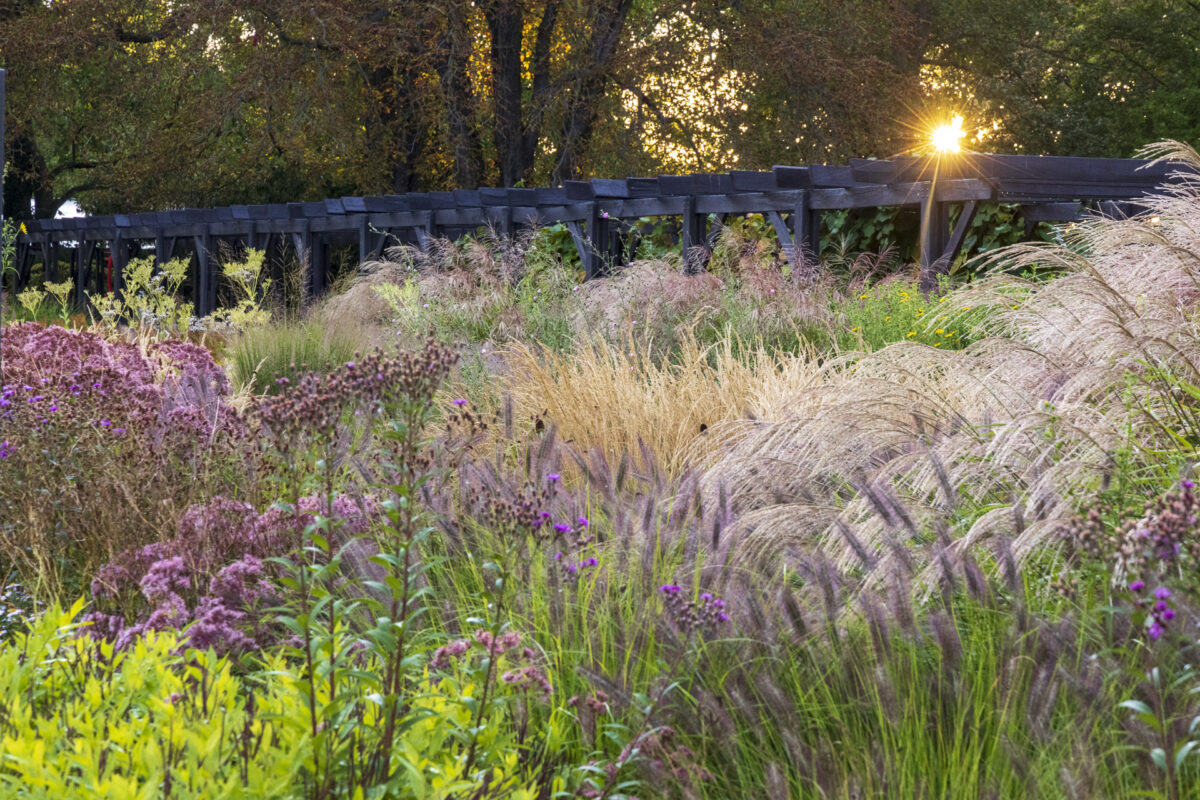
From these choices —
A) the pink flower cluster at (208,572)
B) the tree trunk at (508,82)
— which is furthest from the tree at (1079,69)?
the pink flower cluster at (208,572)

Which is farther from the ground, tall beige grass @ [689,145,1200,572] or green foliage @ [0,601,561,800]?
tall beige grass @ [689,145,1200,572]

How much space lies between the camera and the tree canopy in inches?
926

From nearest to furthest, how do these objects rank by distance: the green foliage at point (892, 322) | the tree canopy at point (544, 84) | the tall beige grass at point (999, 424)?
the tall beige grass at point (999, 424) → the green foliage at point (892, 322) → the tree canopy at point (544, 84)

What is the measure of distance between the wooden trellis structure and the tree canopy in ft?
6.92

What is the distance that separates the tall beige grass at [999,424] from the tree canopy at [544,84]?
18.8 m

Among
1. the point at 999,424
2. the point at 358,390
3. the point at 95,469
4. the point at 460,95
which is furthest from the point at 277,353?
the point at 460,95

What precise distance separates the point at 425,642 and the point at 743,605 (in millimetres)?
938

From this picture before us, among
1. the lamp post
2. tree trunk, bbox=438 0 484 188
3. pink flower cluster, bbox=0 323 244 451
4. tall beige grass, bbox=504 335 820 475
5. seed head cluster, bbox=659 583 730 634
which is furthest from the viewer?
tree trunk, bbox=438 0 484 188

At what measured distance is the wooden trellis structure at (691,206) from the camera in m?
12.0

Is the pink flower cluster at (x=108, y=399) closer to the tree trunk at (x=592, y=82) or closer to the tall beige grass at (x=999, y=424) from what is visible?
the tall beige grass at (x=999, y=424)

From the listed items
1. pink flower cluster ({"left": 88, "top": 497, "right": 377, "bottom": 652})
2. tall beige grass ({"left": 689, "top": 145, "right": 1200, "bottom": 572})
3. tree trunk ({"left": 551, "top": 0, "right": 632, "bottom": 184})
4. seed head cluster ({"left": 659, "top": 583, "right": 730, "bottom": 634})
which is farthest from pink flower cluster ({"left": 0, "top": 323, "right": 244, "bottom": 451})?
tree trunk ({"left": 551, "top": 0, "right": 632, "bottom": 184})

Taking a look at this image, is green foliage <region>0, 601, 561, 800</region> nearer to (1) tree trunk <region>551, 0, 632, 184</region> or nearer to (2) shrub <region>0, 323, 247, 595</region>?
(2) shrub <region>0, 323, 247, 595</region>

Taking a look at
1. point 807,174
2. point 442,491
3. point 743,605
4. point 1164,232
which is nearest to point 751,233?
point 807,174

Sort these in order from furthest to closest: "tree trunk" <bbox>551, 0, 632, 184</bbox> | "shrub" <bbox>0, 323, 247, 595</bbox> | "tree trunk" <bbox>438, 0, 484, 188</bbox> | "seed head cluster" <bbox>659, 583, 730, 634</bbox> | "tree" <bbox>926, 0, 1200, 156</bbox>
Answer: "tree" <bbox>926, 0, 1200, 156</bbox>
"tree trunk" <bbox>551, 0, 632, 184</bbox>
"tree trunk" <bbox>438, 0, 484, 188</bbox>
"shrub" <bbox>0, 323, 247, 595</bbox>
"seed head cluster" <bbox>659, 583, 730, 634</bbox>
